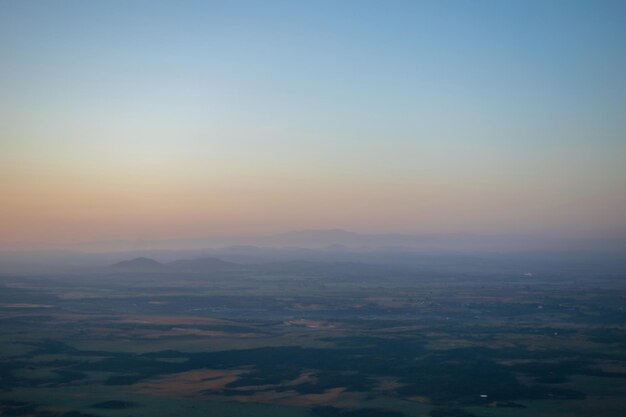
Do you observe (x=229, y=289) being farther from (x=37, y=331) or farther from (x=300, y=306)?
(x=37, y=331)

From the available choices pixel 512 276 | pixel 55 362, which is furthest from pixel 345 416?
pixel 512 276

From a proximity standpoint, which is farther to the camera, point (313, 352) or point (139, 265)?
point (139, 265)

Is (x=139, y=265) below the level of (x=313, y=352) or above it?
above

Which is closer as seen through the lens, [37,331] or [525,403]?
[525,403]

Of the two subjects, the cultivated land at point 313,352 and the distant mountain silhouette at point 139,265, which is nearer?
the cultivated land at point 313,352

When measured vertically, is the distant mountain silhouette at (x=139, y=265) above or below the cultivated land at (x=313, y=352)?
above

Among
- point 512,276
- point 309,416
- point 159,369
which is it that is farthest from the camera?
point 512,276

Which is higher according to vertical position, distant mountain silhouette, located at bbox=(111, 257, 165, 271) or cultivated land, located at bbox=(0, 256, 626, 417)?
distant mountain silhouette, located at bbox=(111, 257, 165, 271)

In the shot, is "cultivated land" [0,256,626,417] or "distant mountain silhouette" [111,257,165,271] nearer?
"cultivated land" [0,256,626,417]
